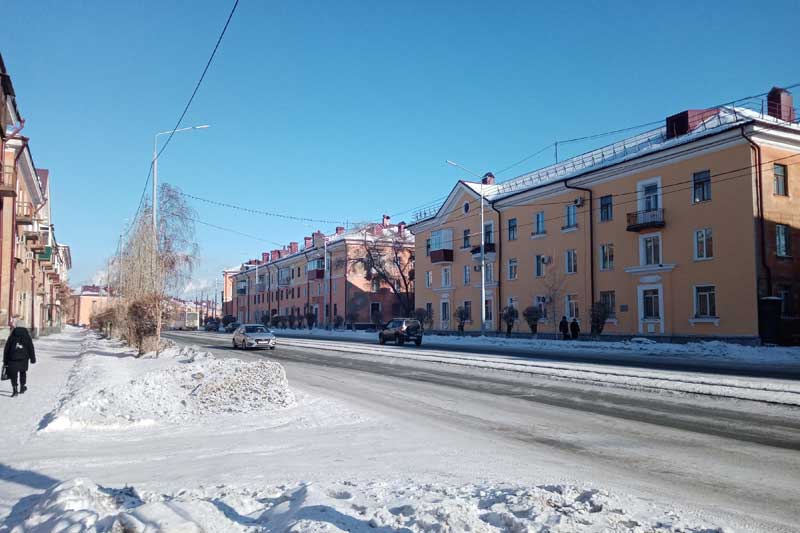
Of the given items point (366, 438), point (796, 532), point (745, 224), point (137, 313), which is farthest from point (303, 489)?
point (745, 224)

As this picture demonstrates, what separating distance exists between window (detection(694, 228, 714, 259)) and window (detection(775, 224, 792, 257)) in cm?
288

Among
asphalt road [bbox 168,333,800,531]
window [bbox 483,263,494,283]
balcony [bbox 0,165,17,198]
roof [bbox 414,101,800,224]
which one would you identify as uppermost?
roof [bbox 414,101,800,224]

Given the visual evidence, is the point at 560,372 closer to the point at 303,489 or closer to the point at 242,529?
the point at 303,489

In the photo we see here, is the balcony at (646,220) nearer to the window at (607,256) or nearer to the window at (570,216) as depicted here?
the window at (607,256)

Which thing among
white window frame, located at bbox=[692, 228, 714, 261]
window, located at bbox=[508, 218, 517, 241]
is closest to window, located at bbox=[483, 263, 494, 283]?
window, located at bbox=[508, 218, 517, 241]

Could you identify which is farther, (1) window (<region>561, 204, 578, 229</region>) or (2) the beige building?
(1) window (<region>561, 204, 578, 229</region>)

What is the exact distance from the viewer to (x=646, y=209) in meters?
36.4

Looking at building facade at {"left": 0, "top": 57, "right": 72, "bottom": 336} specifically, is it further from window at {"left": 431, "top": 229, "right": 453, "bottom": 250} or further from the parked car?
window at {"left": 431, "top": 229, "right": 453, "bottom": 250}

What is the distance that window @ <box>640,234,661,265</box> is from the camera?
35625mm

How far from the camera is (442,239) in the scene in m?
57.1

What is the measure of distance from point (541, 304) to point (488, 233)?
30.1 ft

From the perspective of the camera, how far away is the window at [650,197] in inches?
1411

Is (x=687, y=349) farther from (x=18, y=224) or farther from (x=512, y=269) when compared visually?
(x=18, y=224)

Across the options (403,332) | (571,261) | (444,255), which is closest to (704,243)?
(571,261)
